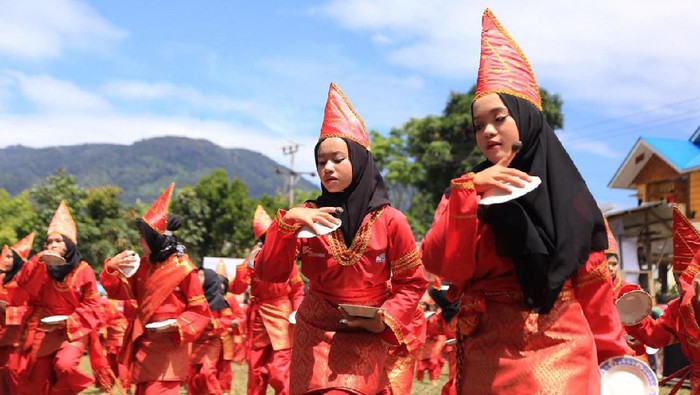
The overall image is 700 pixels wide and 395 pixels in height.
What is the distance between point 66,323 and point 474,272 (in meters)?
5.59

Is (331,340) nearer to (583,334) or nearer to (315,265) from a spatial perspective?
(315,265)

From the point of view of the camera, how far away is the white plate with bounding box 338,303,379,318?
3979 millimetres

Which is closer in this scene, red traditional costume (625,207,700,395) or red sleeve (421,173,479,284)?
red sleeve (421,173,479,284)

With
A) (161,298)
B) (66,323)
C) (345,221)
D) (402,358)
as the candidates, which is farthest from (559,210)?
(66,323)

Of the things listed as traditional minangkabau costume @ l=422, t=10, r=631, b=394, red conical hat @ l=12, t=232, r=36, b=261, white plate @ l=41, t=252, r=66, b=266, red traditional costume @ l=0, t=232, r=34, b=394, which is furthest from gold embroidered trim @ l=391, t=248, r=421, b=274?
red conical hat @ l=12, t=232, r=36, b=261

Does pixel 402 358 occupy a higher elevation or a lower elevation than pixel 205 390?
higher

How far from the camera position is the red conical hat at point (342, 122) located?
15.5 ft

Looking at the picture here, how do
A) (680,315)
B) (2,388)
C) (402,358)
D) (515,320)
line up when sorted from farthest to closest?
1. (2,388)
2. (680,315)
3. (402,358)
4. (515,320)

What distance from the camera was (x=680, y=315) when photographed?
18.2ft

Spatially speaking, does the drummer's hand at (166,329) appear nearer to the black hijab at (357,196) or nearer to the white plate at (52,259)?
the white plate at (52,259)

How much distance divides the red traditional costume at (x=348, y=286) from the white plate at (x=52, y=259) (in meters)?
3.52

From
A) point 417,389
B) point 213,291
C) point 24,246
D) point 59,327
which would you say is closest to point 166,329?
point 59,327

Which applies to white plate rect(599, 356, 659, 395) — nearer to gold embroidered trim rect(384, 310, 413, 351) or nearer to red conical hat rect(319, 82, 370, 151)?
gold embroidered trim rect(384, 310, 413, 351)

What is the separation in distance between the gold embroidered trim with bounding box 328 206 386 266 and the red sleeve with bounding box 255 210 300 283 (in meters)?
0.21
